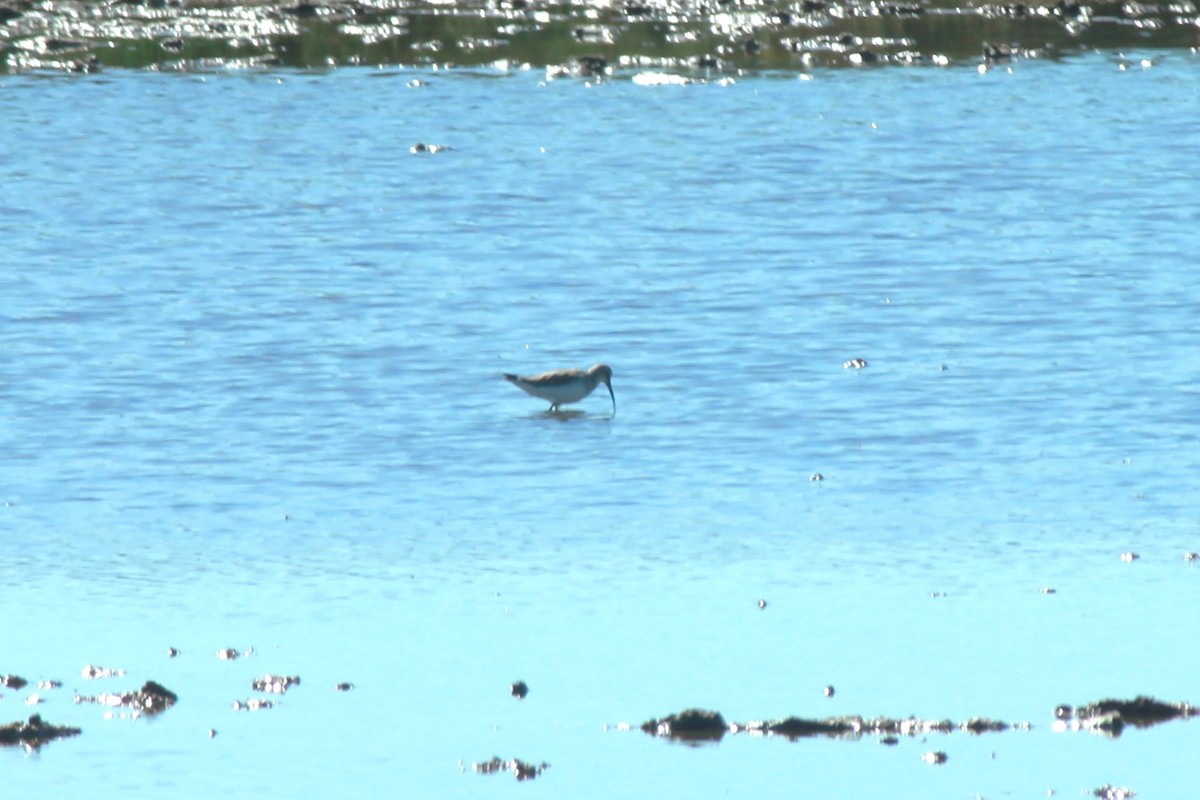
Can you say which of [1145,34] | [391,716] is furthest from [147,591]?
[1145,34]

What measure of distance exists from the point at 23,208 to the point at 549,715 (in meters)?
18.7

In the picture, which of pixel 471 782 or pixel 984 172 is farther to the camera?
pixel 984 172

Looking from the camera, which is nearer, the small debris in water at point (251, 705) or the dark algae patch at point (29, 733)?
the dark algae patch at point (29, 733)

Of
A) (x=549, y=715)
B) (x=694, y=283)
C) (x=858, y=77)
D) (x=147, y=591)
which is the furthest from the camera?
(x=858, y=77)

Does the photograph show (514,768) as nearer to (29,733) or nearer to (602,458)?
(29,733)

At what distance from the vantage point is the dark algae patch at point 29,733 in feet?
27.5

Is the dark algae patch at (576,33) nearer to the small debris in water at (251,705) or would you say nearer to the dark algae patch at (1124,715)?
the small debris in water at (251,705)

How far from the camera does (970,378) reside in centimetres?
1617

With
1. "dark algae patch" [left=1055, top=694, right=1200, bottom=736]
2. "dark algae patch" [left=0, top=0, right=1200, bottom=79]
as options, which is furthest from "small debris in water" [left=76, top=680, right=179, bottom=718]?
"dark algae patch" [left=0, top=0, right=1200, bottom=79]

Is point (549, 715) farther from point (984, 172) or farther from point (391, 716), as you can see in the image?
point (984, 172)

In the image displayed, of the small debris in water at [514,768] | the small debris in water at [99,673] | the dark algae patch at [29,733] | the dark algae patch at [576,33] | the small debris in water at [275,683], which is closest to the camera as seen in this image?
the small debris in water at [514,768]

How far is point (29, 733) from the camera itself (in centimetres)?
838

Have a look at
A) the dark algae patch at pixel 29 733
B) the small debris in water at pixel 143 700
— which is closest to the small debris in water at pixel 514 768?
the small debris in water at pixel 143 700

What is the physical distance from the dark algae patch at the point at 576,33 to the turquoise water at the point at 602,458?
8.34m
